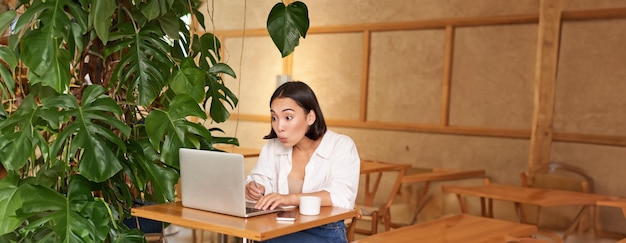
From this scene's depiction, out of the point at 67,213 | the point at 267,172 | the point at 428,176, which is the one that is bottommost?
the point at 428,176

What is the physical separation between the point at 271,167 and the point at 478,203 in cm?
462

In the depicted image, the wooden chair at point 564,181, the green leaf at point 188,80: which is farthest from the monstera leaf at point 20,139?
the wooden chair at point 564,181

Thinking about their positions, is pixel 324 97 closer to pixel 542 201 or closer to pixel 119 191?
pixel 542 201

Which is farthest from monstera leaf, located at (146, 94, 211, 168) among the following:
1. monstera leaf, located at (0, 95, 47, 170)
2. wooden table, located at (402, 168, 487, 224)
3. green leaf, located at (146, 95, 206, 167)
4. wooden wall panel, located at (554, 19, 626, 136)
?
wooden wall panel, located at (554, 19, 626, 136)

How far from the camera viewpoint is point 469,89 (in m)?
7.70

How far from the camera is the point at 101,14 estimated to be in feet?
9.88

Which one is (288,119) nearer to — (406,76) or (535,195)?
(535,195)

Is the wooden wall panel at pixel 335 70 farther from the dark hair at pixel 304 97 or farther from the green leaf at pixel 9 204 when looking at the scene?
the green leaf at pixel 9 204

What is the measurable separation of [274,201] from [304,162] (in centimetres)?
42

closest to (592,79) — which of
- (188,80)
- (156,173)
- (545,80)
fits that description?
(545,80)

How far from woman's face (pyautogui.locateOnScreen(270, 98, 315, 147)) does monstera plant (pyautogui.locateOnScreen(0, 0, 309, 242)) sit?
261 mm

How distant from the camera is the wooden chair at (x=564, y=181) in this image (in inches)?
256

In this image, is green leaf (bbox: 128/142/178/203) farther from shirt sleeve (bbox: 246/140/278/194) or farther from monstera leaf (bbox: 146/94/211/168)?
shirt sleeve (bbox: 246/140/278/194)

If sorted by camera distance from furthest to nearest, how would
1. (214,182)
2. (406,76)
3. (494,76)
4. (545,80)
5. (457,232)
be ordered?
(406,76), (494,76), (545,80), (457,232), (214,182)
